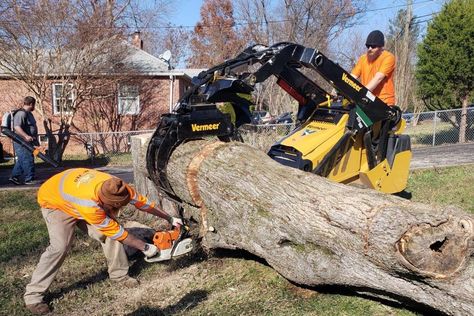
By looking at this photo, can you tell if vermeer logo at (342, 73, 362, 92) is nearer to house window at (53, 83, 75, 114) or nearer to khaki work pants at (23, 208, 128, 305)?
khaki work pants at (23, 208, 128, 305)

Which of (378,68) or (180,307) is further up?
(378,68)

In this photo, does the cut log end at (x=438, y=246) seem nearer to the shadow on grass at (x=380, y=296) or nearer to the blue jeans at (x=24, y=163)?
the shadow on grass at (x=380, y=296)

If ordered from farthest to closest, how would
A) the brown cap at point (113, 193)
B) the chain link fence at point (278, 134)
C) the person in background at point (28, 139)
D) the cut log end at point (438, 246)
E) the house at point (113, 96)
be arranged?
the house at point (113, 96) < the chain link fence at point (278, 134) < the person in background at point (28, 139) < the brown cap at point (113, 193) < the cut log end at point (438, 246)

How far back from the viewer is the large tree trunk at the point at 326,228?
3.21 meters

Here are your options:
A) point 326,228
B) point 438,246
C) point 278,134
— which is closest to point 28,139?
point 278,134

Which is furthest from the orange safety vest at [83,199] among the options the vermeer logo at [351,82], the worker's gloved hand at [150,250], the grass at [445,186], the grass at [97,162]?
the grass at [97,162]

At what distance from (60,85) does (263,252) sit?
14.7 meters

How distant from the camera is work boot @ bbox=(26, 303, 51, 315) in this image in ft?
14.4

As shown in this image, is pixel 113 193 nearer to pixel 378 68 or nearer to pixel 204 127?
pixel 204 127

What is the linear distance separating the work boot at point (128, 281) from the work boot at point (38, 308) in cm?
76

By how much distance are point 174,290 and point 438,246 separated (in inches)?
99.5

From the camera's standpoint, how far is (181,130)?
4.93m

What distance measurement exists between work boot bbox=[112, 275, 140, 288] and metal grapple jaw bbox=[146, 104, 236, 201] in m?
1.09

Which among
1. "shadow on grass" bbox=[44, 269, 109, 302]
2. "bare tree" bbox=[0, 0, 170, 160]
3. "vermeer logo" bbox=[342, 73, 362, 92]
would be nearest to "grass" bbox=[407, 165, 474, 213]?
"vermeer logo" bbox=[342, 73, 362, 92]
